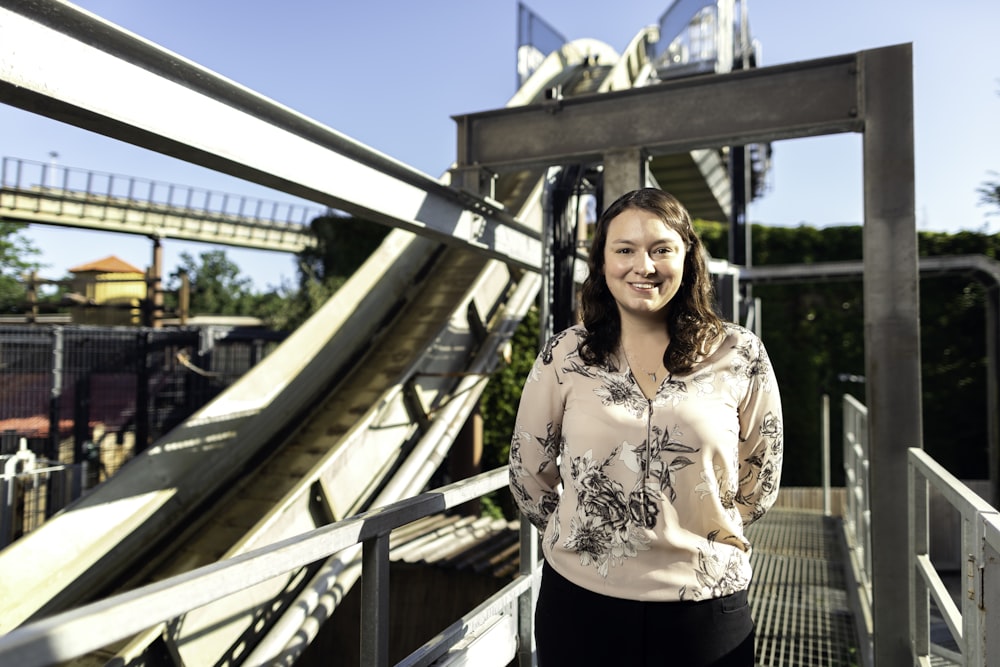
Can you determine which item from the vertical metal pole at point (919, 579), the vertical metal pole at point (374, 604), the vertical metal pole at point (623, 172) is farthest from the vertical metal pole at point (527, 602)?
the vertical metal pole at point (623, 172)

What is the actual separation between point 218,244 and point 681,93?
19118 millimetres

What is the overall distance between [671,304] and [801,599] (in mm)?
4465

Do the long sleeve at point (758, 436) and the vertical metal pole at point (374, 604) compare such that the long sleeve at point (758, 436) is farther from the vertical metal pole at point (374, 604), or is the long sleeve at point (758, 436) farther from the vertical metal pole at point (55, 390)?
the vertical metal pole at point (55, 390)

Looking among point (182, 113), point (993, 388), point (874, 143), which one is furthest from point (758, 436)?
point (993, 388)

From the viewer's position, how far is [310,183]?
11.0 feet

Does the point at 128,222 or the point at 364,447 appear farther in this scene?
the point at 128,222

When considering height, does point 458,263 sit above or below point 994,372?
above

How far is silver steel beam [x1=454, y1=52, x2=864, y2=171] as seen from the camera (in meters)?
3.97

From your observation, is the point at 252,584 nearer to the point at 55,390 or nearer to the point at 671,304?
the point at 671,304

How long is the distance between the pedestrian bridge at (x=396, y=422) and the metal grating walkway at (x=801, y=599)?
0.03m

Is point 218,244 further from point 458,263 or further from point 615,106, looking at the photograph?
point 615,106

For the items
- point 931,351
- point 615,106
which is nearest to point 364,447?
point 615,106

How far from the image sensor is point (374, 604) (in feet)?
5.70

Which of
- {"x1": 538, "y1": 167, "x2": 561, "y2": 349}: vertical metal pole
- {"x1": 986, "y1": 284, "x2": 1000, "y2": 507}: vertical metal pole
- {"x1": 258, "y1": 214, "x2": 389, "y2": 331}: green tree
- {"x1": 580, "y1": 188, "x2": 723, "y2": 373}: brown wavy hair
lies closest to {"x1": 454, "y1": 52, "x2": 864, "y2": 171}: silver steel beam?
{"x1": 538, "y1": 167, "x2": 561, "y2": 349}: vertical metal pole
